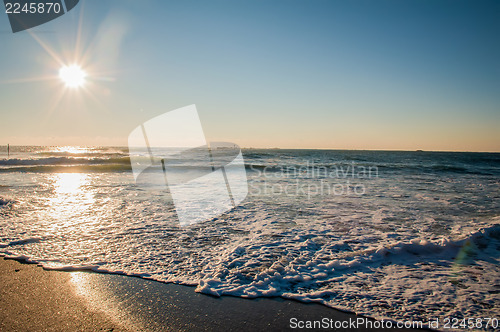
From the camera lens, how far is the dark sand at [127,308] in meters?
2.29

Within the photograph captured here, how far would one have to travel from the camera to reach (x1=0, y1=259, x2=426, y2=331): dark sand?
7.50 ft

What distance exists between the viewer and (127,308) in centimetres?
253

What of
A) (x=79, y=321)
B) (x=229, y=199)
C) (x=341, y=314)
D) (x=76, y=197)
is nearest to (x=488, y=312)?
(x=341, y=314)

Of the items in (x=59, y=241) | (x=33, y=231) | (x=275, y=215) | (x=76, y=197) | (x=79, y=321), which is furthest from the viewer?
(x=76, y=197)

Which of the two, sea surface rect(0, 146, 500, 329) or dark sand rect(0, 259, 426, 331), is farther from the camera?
sea surface rect(0, 146, 500, 329)

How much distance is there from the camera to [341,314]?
252cm

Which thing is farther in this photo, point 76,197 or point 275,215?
point 76,197

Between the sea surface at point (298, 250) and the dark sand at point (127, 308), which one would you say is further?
the sea surface at point (298, 250)

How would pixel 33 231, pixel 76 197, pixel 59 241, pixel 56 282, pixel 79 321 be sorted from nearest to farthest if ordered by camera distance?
pixel 79 321, pixel 56 282, pixel 59 241, pixel 33 231, pixel 76 197

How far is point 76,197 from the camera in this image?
8.17 metres

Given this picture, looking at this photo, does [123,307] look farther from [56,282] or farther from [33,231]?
[33,231]

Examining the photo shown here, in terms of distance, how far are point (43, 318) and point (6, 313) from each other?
37 centimetres

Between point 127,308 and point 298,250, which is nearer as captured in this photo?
point 127,308

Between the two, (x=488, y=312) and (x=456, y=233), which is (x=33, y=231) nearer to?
(x=488, y=312)
